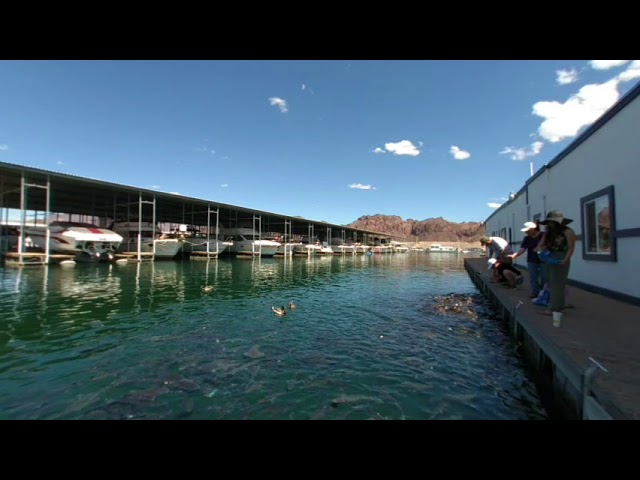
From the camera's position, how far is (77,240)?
1179 inches

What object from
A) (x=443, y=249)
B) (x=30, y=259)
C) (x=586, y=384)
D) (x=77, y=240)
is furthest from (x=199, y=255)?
(x=443, y=249)

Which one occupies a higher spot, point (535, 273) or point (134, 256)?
point (535, 273)

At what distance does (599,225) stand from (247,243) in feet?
146

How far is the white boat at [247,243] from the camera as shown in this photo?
48.5 m

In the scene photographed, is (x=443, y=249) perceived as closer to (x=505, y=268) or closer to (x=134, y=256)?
(x=134, y=256)

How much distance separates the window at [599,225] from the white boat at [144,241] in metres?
38.2

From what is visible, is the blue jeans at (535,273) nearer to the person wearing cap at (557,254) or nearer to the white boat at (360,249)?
the person wearing cap at (557,254)

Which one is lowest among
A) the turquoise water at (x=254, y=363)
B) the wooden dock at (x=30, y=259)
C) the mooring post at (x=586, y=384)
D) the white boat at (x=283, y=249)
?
the turquoise water at (x=254, y=363)

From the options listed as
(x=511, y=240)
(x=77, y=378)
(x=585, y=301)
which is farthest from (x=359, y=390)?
(x=511, y=240)

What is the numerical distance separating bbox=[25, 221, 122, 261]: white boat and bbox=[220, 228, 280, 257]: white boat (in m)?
18.6

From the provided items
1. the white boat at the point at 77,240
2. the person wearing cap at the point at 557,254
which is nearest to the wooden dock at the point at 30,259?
the white boat at the point at 77,240
